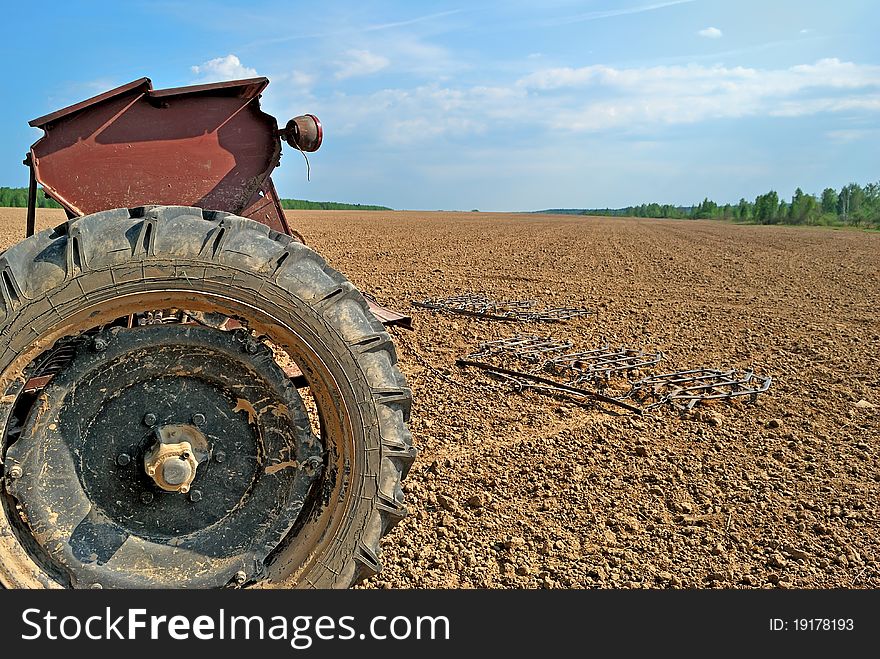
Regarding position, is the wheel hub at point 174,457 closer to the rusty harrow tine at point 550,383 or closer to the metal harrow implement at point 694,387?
A: the rusty harrow tine at point 550,383

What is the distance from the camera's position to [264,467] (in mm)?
2000

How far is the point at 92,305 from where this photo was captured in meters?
1.80

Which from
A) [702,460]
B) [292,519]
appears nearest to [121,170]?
[292,519]

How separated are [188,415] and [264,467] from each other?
0.25 metres

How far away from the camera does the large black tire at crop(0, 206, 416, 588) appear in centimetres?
178

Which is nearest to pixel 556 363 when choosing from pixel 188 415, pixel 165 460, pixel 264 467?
pixel 264 467

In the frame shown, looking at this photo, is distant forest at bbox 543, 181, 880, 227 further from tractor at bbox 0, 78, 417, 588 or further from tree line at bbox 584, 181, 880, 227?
tractor at bbox 0, 78, 417, 588

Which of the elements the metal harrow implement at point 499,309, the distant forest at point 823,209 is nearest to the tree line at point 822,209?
the distant forest at point 823,209

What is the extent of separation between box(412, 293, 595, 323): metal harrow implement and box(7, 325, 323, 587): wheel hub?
6.41 m

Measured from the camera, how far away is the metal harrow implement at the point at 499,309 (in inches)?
330

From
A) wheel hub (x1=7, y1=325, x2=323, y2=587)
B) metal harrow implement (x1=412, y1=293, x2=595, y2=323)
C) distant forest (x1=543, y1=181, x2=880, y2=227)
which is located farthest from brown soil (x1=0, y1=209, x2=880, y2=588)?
distant forest (x1=543, y1=181, x2=880, y2=227)

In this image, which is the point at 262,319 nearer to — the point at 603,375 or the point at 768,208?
the point at 603,375

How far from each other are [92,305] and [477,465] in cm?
257

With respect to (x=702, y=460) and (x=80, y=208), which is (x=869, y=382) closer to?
(x=702, y=460)
